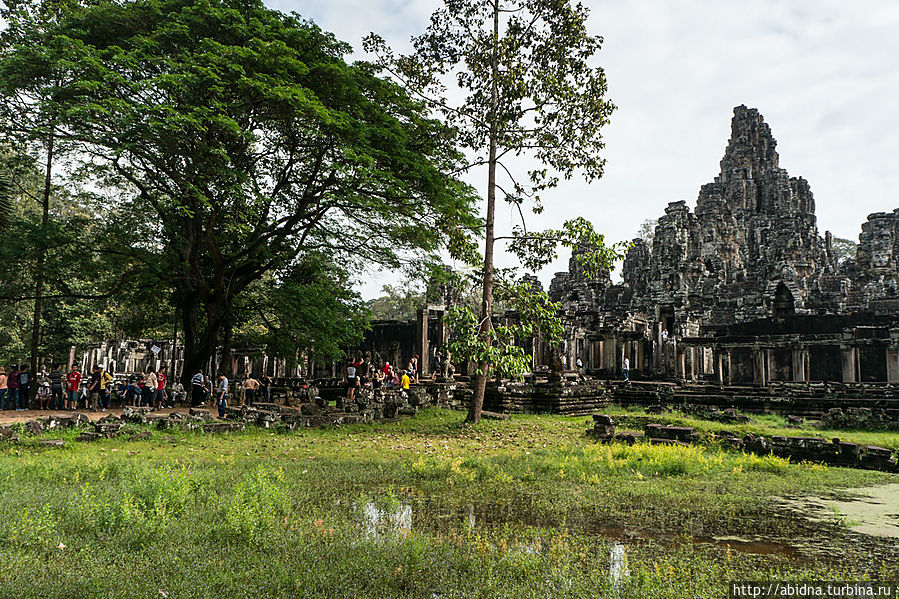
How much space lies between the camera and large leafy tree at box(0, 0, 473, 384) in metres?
13.2

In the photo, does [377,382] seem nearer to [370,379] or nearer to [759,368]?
[370,379]

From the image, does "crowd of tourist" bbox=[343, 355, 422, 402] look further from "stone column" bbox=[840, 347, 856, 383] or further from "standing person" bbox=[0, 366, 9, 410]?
"stone column" bbox=[840, 347, 856, 383]

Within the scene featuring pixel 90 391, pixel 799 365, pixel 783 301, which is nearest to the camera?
pixel 90 391

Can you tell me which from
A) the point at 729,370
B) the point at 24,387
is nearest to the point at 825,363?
the point at 729,370

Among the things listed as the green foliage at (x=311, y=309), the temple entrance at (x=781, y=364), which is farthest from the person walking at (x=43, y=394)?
the temple entrance at (x=781, y=364)

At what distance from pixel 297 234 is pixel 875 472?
49.7 ft

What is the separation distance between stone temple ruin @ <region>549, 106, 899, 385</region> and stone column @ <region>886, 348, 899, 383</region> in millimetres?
34

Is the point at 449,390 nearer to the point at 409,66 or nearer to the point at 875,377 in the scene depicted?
the point at 409,66

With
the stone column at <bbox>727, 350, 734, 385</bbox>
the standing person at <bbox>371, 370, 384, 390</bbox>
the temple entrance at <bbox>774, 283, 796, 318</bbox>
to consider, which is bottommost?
the standing person at <bbox>371, 370, 384, 390</bbox>

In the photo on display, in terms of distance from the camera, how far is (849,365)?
1986 centimetres

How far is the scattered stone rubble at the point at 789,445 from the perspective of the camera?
8312 mm

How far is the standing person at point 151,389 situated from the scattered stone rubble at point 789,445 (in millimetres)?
12363

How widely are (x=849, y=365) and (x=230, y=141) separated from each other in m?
21.7

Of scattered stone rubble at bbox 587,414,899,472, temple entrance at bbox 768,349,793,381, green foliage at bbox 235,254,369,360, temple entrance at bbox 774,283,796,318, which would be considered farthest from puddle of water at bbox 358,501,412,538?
temple entrance at bbox 774,283,796,318
